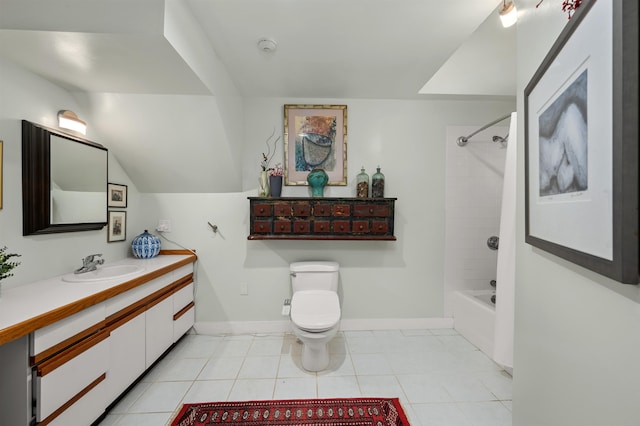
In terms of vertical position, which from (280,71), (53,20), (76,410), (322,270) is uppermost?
(280,71)

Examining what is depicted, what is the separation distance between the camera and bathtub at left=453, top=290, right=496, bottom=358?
2.15 meters

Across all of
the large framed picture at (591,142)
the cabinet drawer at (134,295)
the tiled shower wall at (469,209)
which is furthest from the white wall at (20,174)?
the tiled shower wall at (469,209)

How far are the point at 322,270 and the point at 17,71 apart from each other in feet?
7.63

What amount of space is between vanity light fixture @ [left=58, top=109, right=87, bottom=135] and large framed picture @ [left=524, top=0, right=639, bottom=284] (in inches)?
99.5

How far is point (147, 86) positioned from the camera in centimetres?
175

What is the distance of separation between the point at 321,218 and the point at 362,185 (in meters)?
0.49

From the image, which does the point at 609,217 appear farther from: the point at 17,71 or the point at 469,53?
the point at 17,71

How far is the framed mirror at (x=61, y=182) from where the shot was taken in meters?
1.54

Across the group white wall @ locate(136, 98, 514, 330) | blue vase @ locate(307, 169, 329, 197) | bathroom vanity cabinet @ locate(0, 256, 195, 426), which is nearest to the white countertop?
bathroom vanity cabinet @ locate(0, 256, 195, 426)

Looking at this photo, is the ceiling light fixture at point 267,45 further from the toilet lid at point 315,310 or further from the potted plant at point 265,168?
the toilet lid at point 315,310

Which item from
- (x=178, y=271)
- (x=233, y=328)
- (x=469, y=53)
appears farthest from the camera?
(x=233, y=328)

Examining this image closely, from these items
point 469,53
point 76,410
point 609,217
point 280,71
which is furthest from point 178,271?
point 469,53

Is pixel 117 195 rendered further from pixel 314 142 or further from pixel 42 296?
pixel 314 142

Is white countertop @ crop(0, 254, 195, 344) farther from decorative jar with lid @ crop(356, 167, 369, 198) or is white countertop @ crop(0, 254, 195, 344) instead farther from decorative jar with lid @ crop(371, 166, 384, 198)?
decorative jar with lid @ crop(371, 166, 384, 198)
